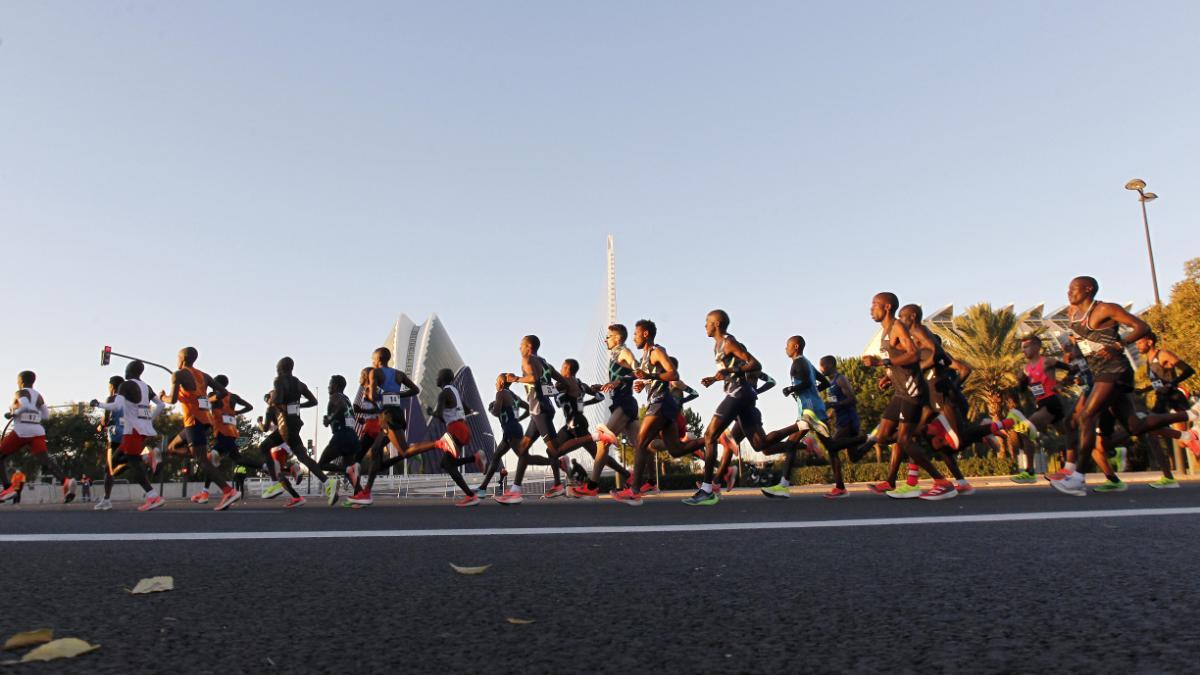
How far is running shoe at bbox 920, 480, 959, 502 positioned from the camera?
7480 mm

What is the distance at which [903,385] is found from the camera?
7.86m

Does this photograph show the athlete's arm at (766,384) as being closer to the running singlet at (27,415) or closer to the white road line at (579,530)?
the white road line at (579,530)

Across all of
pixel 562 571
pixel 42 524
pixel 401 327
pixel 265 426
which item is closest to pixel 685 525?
pixel 562 571

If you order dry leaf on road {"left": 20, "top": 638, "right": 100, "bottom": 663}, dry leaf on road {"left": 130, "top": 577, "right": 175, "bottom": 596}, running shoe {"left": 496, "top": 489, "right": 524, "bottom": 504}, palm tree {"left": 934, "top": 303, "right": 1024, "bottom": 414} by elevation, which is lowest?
running shoe {"left": 496, "top": 489, "right": 524, "bottom": 504}

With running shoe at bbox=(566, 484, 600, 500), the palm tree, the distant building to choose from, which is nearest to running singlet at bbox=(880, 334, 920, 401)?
running shoe at bbox=(566, 484, 600, 500)

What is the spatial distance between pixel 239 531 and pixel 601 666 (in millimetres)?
3965

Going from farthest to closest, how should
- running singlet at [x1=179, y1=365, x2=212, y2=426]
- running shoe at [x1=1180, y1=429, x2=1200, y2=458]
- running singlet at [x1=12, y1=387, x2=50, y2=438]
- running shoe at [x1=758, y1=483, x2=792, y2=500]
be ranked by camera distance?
Answer: running shoe at [x1=1180, y1=429, x2=1200, y2=458] → running singlet at [x1=12, y1=387, x2=50, y2=438] → running singlet at [x1=179, y1=365, x2=212, y2=426] → running shoe at [x1=758, y1=483, x2=792, y2=500]

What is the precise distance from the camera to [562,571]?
2951mm

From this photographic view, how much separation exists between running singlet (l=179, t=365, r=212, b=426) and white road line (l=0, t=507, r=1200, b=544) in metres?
4.93

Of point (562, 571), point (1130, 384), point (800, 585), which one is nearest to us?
point (800, 585)

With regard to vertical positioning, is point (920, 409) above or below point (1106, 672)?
above

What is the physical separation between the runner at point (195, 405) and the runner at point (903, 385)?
6.97 metres

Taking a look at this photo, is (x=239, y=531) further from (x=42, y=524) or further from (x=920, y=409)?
(x=920, y=409)

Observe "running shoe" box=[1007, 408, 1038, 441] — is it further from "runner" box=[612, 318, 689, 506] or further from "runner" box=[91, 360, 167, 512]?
"runner" box=[91, 360, 167, 512]
